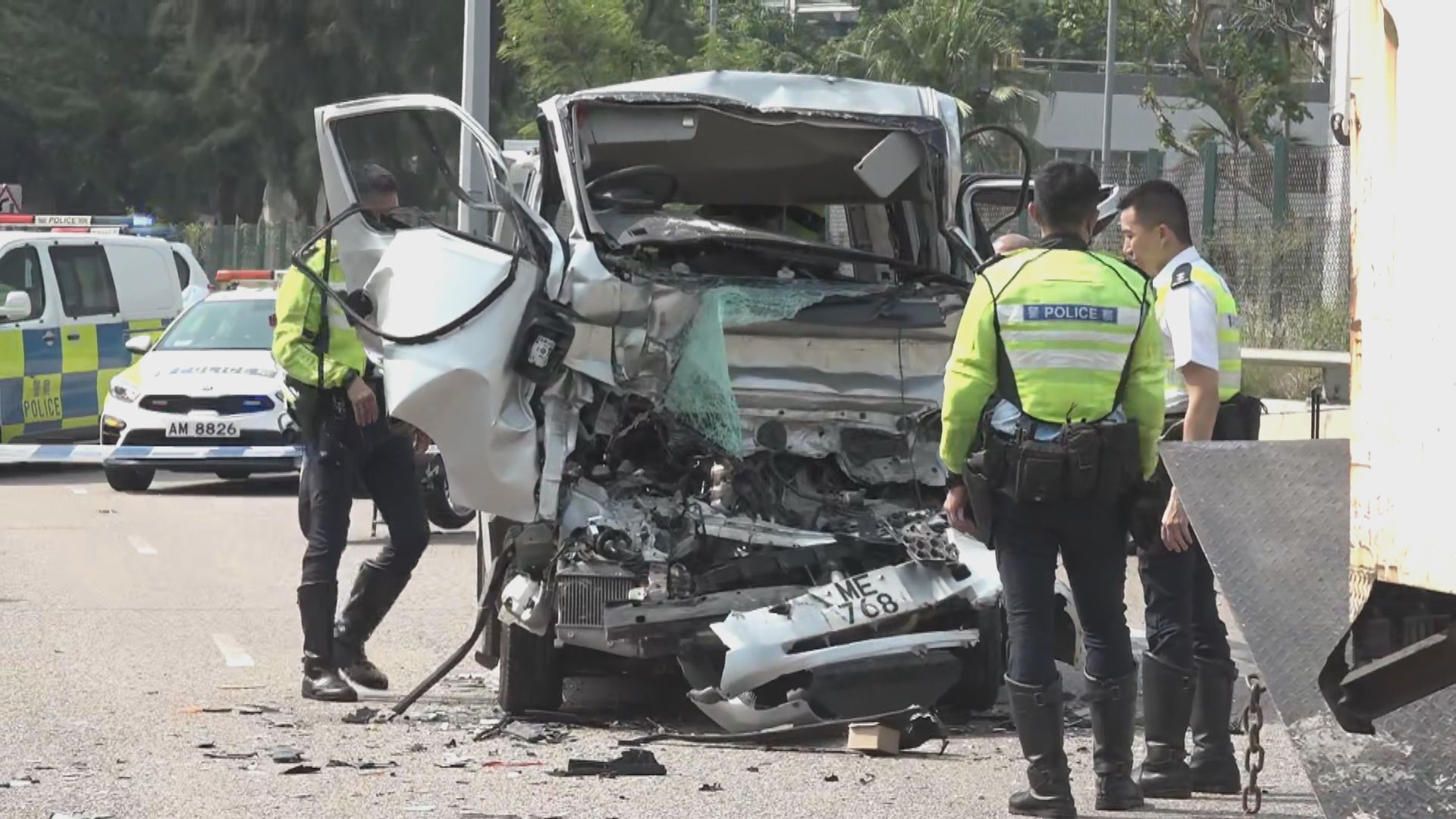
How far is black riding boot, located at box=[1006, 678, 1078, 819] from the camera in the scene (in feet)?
20.2

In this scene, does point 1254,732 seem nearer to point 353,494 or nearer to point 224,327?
point 353,494

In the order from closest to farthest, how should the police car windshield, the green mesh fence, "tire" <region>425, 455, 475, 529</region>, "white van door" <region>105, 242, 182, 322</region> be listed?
1. "tire" <region>425, 455, 475, 529</region>
2. the police car windshield
3. the green mesh fence
4. "white van door" <region>105, 242, 182, 322</region>

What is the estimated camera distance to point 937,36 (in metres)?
43.6

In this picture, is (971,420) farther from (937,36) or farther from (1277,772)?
(937,36)

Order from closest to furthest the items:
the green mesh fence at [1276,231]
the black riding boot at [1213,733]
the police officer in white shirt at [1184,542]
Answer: the police officer in white shirt at [1184,542], the black riding boot at [1213,733], the green mesh fence at [1276,231]

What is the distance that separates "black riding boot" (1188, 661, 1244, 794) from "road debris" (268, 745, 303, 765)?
2675 millimetres

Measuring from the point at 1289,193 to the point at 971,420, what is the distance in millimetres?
13674

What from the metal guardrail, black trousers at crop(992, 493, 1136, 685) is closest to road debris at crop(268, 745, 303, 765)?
black trousers at crop(992, 493, 1136, 685)

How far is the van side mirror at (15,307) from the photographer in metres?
17.9

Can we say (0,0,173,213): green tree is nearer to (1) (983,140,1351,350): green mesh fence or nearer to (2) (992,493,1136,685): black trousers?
(1) (983,140,1351,350): green mesh fence

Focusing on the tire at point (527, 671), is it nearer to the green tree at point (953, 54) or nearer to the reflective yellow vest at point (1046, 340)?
the reflective yellow vest at point (1046, 340)

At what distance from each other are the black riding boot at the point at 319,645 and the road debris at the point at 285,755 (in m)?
0.88

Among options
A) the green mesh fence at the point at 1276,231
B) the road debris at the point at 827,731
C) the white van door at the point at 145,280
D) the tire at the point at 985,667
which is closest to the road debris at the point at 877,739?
the road debris at the point at 827,731

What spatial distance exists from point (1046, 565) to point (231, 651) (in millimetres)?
4396
